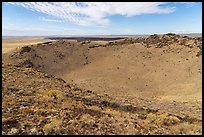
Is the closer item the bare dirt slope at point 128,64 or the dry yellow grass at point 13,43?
the bare dirt slope at point 128,64

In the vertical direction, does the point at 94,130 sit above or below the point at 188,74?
above

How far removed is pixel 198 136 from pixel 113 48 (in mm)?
37631

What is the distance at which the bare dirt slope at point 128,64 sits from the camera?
2773 centimetres

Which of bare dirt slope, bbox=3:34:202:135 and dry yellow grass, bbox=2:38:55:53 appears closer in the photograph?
bare dirt slope, bbox=3:34:202:135

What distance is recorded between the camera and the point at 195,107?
58.6ft

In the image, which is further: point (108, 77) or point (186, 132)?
point (108, 77)

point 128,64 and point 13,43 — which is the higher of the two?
point 128,64

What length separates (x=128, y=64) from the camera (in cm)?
3822

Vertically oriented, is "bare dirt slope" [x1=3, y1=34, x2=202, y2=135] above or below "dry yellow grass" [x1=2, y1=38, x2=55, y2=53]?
above

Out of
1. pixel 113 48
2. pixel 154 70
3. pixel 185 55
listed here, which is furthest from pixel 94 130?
pixel 113 48

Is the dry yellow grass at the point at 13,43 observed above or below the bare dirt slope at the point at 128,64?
below

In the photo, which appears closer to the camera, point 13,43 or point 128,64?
point 128,64

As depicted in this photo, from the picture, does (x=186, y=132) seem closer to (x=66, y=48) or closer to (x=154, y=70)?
(x=154, y=70)

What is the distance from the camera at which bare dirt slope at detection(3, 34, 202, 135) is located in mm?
27734
